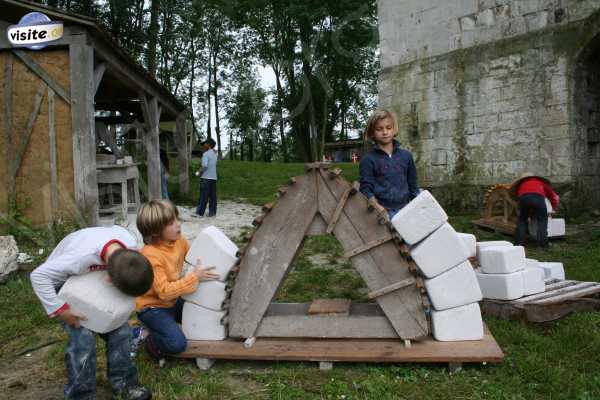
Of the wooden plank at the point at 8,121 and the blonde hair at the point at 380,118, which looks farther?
the wooden plank at the point at 8,121

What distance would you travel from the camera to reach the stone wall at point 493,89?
8055mm

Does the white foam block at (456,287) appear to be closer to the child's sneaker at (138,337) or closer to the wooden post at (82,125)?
the child's sneaker at (138,337)

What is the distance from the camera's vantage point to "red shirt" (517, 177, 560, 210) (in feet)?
20.3

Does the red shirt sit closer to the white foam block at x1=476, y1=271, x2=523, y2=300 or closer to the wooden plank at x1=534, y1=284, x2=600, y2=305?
the wooden plank at x1=534, y1=284, x2=600, y2=305

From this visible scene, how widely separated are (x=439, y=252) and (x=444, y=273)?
13cm

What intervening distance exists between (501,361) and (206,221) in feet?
23.8

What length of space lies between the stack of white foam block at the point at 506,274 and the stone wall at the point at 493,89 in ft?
17.1

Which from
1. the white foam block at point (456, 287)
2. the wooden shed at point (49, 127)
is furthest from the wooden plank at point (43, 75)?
the white foam block at point (456, 287)

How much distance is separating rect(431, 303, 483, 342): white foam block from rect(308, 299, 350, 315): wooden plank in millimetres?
560

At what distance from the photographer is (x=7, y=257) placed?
5.26m

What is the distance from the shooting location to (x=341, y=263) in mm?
5855

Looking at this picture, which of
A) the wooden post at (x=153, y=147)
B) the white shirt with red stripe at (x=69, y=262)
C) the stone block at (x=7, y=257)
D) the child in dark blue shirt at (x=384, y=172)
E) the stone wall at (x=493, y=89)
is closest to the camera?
the white shirt with red stripe at (x=69, y=262)

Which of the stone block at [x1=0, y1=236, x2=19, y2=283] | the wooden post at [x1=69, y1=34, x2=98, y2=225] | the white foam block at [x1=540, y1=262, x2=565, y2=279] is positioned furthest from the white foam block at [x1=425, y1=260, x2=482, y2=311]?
the wooden post at [x1=69, y1=34, x2=98, y2=225]

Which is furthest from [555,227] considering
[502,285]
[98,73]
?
[98,73]
